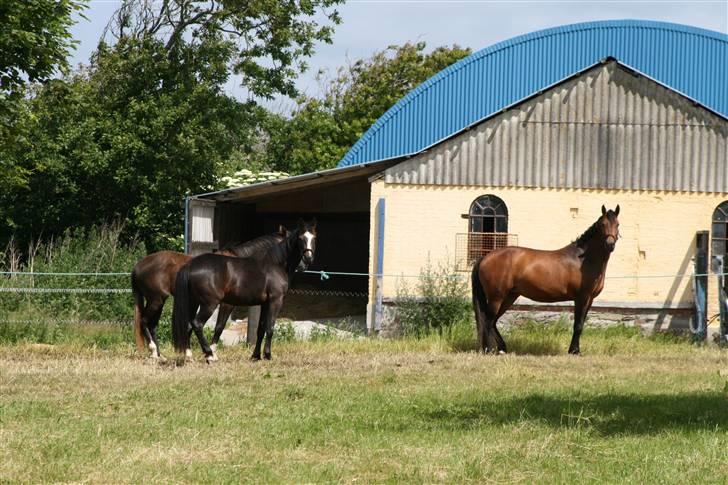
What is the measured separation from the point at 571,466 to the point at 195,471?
8.61 ft

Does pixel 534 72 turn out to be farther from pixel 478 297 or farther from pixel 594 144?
pixel 478 297

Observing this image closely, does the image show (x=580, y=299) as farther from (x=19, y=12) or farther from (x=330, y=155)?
(x=330, y=155)

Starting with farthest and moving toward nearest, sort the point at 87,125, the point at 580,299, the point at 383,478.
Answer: the point at 87,125, the point at 580,299, the point at 383,478

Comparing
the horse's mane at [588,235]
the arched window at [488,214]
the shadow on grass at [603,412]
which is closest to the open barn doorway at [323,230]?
the arched window at [488,214]

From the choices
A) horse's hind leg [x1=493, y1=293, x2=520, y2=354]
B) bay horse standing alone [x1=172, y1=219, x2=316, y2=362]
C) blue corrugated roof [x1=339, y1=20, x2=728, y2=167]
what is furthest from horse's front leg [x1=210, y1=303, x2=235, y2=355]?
blue corrugated roof [x1=339, y1=20, x2=728, y2=167]

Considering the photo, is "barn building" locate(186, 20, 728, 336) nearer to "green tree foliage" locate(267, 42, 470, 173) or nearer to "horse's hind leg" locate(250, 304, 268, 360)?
"horse's hind leg" locate(250, 304, 268, 360)

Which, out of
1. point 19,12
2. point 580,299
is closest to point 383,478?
point 580,299

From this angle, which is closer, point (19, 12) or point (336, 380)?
point (336, 380)

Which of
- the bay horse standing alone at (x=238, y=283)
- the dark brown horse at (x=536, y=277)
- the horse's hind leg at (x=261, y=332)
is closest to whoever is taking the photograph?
the bay horse standing alone at (x=238, y=283)

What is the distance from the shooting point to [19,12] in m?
16.6

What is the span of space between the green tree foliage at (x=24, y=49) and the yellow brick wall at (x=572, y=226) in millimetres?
5902

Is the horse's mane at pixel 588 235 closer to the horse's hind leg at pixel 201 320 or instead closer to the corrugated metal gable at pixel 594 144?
the corrugated metal gable at pixel 594 144

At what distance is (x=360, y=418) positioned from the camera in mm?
9570

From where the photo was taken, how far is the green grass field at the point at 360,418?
7.52 meters
